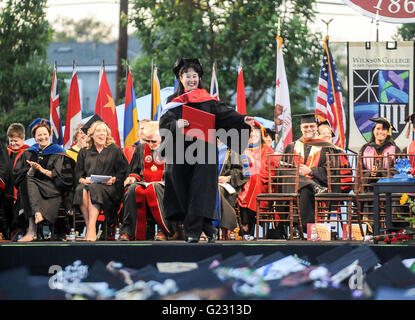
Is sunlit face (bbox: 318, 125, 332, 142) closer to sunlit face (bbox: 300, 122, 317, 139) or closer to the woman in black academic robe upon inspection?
sunlit face (bbox: 300, 122, 317, 139)

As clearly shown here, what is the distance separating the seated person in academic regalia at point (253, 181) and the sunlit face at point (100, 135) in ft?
6.67

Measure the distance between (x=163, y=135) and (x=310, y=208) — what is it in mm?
3040

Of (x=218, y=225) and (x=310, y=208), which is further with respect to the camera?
(x=310, y=208)

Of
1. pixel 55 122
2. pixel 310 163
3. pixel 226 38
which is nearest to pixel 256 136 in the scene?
pixel 310 163

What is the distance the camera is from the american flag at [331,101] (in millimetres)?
14490

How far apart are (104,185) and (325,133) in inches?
131

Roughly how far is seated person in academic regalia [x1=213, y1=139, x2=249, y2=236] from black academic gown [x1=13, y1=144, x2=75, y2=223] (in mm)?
1839

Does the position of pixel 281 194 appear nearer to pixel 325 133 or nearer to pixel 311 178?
A: pixel 311 178

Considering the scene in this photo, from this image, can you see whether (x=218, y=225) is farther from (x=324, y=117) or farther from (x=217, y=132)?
(x=324, y=117)

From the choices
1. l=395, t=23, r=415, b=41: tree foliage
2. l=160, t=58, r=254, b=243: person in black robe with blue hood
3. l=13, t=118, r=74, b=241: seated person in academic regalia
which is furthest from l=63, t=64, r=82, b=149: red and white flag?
l=395, t=23, r=415, b=41: tree foliage

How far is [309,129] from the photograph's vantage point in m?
12.2

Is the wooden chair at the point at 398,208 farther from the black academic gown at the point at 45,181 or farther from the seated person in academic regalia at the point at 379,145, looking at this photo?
the black academic gown at the point at 45,181
